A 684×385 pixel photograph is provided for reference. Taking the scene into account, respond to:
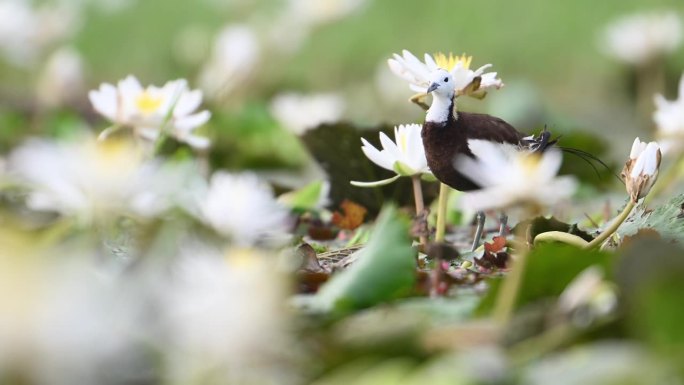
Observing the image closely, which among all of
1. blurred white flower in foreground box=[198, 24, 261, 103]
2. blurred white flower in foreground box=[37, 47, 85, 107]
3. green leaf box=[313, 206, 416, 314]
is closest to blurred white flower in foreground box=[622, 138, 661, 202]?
green leaf box=[313, 206, 416, 314]

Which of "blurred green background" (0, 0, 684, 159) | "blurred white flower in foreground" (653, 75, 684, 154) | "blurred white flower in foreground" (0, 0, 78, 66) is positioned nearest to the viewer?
"blurred white flower in foreground" (653, 75, 684, 154)

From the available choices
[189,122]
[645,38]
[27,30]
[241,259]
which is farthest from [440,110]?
[645,38]

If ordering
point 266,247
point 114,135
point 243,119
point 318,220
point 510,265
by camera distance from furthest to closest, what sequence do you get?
point 243,119
point 318,220
point 114,135
point 510,265
point 266,247

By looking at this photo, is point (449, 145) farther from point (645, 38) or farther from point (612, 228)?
point (645, 38)

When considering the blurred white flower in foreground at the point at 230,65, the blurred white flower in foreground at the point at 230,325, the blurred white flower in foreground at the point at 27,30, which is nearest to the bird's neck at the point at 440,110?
the blurred white flower in foreground at the point at 230,325

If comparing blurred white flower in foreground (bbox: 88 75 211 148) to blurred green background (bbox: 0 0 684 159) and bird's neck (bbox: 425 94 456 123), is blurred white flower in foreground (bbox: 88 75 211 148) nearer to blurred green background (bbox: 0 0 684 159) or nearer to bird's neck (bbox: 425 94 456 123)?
bird's neck (bbox: 425 94 456 123)

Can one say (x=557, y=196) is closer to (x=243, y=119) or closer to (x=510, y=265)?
(x=510, y=265)

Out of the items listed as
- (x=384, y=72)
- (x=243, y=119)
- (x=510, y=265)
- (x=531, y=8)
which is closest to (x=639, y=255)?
(x=510, y=265)
